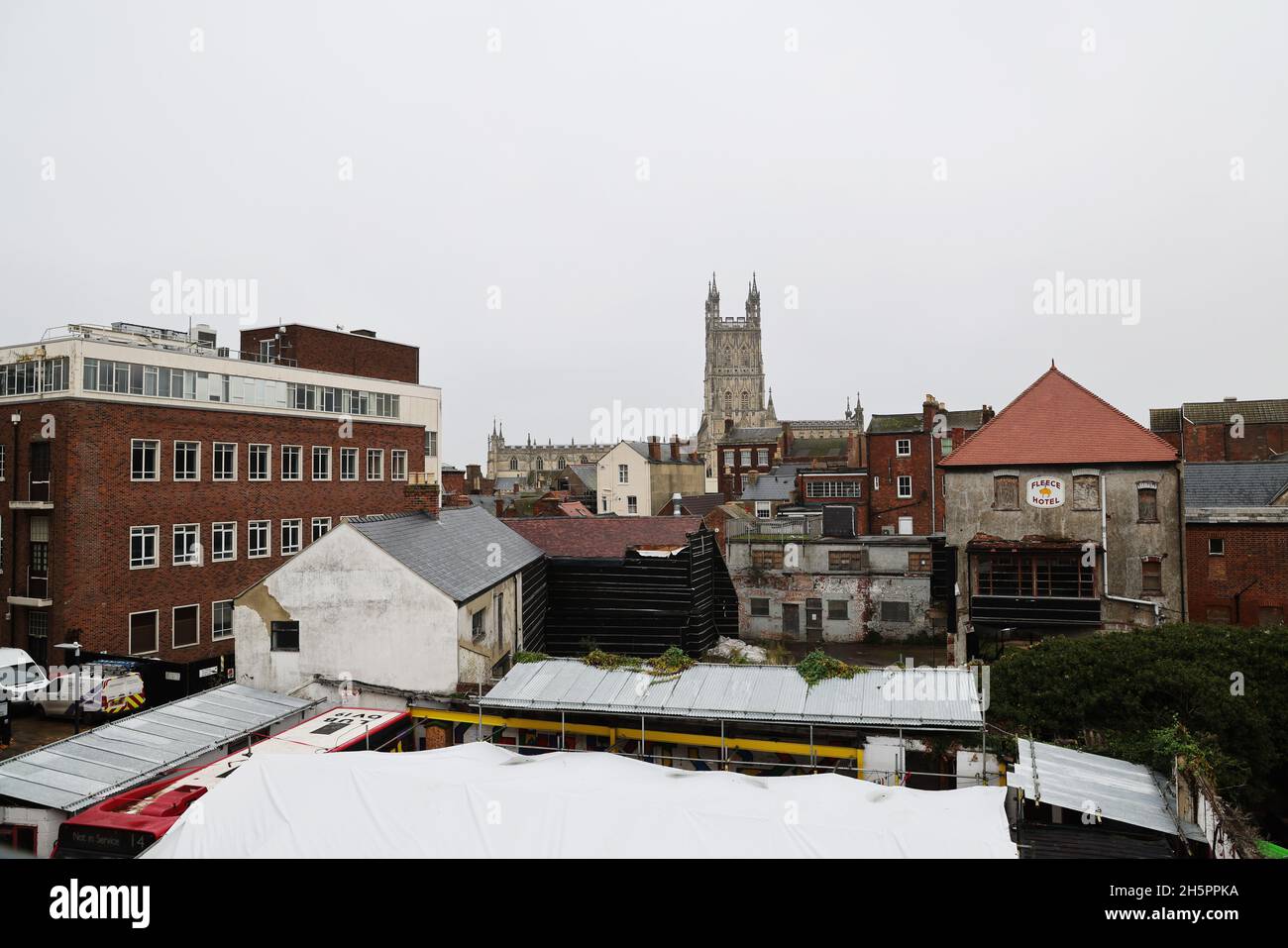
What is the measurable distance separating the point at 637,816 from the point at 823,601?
32681 mm

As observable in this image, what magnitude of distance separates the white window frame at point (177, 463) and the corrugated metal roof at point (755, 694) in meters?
22.8

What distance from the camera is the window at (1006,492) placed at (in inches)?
1227

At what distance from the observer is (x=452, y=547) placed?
2439 centimetres

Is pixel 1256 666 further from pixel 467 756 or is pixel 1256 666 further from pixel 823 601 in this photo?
pixel 823 601

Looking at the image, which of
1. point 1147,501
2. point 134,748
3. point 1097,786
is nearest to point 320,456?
point 134,748

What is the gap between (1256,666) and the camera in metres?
18.2

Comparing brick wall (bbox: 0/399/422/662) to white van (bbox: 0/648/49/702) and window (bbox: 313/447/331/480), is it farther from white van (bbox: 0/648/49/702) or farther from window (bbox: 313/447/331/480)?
white van (bbox: 0/648/49/702)

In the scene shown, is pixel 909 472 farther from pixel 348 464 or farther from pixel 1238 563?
pixel 348 464

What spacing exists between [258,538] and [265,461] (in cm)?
376

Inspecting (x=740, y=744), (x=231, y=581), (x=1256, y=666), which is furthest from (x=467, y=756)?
(x=231, y=581)

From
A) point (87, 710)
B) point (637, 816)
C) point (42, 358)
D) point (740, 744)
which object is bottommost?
point (87, 710)

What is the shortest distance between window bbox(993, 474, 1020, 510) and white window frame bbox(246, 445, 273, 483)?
108 ft

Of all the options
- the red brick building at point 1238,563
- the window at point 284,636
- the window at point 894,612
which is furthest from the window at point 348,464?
the red brick building at point 1238,563

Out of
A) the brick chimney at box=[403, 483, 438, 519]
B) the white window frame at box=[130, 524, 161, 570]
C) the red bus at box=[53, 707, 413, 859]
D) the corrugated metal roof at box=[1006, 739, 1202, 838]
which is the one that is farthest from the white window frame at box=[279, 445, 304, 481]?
the corrugated metal roof at box=[1006, 739, 1202, 838]
